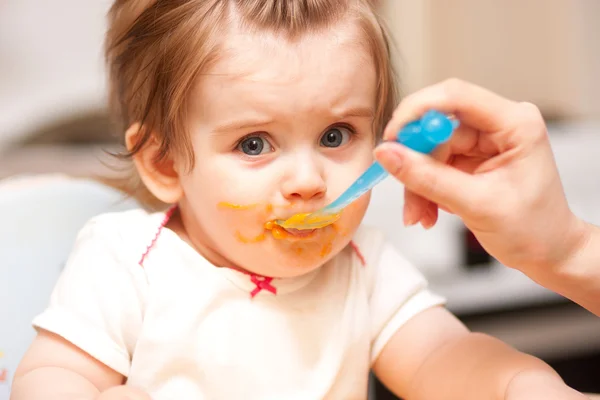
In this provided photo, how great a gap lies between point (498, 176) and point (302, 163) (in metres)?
0.19

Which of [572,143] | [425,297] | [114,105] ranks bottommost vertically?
[572,143]

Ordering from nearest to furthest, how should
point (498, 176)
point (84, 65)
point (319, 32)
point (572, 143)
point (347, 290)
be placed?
point (498, 176), point (319, 32), point (347, 290), point (572, 143), point (84, 65)

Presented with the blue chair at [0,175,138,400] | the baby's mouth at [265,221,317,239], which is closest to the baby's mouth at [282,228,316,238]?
the baby's mouth at [265,221,317,239]

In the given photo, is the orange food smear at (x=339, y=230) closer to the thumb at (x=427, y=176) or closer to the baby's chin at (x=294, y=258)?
the baby's chin at (x=294, y=258)

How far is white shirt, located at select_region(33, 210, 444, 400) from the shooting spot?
2.40 feet

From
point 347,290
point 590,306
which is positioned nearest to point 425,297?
point 347,290

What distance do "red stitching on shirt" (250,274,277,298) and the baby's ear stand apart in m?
0.12

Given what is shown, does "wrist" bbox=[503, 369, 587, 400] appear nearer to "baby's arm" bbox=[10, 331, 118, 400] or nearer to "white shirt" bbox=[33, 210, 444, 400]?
"white shirt" bbox=[33, 210, 444, 400]

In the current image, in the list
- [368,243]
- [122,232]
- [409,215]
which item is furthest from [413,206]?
[122,232]

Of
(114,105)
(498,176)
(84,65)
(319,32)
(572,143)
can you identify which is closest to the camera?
(498,176)

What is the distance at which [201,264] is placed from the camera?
778mm

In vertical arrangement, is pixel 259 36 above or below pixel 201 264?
above

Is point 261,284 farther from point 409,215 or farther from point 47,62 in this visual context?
point 47,62

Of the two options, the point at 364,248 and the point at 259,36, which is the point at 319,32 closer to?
the point at 259,36
